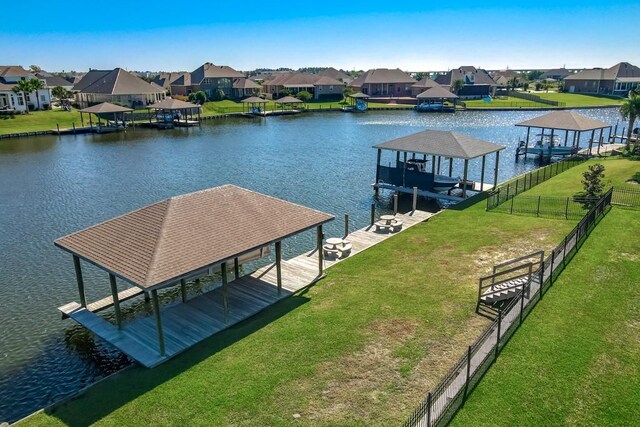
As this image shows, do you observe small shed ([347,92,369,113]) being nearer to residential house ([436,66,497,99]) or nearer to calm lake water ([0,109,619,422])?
calm lake water ([0,109,619,422])

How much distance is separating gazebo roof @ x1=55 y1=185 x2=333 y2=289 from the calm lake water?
3750 mm

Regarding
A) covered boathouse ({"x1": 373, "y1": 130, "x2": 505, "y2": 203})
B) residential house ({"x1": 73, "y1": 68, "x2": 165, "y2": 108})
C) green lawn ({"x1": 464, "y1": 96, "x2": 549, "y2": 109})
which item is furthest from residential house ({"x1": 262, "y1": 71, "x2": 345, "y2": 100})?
covered boathouse ({"x1": 373, "y1": 130, "x2": 505, "y2": 203})

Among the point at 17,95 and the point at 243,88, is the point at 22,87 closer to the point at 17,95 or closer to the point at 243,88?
the point at 17,95

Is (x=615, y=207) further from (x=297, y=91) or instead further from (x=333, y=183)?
(x=297, y=91)

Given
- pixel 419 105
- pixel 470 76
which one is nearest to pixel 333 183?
pixel 419 105

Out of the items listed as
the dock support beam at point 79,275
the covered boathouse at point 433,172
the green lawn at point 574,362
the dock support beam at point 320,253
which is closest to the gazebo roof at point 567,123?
the covered boathouse at point 433,172

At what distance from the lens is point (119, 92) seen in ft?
302

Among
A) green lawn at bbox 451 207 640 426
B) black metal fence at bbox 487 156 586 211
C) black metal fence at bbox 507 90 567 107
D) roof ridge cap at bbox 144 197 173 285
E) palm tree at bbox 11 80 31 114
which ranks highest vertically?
palm tree at bbox 11 80 31 114

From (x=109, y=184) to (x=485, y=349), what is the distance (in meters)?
37.5

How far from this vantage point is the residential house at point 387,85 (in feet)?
432

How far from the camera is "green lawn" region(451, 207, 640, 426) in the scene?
1167 centimetres

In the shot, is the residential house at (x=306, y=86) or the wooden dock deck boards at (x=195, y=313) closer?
the wooden dock deck boards at (x=195, y=313)

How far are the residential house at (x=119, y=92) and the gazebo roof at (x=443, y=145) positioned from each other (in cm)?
7360

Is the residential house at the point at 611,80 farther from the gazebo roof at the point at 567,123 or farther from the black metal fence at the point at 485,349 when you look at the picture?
the black metal fence at the point at 485,349
